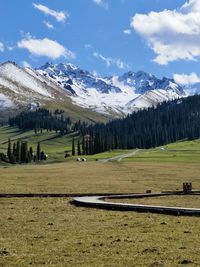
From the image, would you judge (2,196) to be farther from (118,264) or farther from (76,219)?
(118,264)

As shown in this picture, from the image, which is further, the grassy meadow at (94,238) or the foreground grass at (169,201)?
the foreground grass at (169,201)

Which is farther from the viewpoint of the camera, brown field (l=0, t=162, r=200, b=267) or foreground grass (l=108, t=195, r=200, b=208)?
foreground grass (l=108, t=195, r=200, b=208)

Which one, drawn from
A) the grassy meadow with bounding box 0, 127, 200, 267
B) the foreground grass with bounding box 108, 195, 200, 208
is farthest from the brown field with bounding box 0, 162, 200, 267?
the foreground grass with bounding box 108, 195, 200, 208

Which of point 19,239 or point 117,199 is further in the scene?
point 117,199

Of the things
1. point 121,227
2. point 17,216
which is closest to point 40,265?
point 121,227

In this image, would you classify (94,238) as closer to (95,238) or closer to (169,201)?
(95,238)

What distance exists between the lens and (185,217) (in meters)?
40.2

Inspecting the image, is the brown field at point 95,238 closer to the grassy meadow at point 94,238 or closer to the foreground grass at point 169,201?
the grassy meadow at point 94,238

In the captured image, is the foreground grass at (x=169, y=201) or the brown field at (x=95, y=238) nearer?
the brown field at (x=95, y=238)

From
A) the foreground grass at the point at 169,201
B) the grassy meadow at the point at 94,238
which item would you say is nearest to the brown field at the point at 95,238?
the grassy meadow at the point at 94,238

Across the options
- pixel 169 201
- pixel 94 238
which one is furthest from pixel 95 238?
pixel 169 201

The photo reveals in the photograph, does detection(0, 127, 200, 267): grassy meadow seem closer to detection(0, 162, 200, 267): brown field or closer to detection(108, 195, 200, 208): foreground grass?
detection(0, 162, 200, 267): brown field

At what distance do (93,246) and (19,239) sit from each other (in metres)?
5.18

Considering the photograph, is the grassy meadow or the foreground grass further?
the foreground grass
